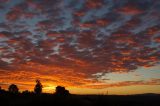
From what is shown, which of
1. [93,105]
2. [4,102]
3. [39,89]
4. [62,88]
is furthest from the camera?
[39,89]

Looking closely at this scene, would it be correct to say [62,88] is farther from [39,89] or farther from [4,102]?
[4,102]

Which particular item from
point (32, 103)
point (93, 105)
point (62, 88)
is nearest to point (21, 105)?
point (32, 103)

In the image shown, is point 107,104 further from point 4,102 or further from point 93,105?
point 4,102

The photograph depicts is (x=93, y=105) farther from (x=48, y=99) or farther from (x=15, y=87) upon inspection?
(x=15, y=87)

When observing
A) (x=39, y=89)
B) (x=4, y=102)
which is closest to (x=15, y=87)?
(x=39, y=89)

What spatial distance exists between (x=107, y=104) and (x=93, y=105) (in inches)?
57.9

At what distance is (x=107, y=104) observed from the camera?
89.5 feet

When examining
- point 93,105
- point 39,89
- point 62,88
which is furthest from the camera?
point 39,89

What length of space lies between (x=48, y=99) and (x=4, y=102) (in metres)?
5.86

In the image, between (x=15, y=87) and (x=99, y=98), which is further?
(x=15, y=87)

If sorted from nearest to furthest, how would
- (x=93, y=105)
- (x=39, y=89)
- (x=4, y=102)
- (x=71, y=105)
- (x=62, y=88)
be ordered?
(x=71, y=105) → (x=93, y=105) → (x=4, y=102) → (x=62, y=88) → (x=39, y=89)

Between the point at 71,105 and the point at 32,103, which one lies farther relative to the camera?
the point at 32,103

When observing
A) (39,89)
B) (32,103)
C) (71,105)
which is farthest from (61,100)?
(39,89)

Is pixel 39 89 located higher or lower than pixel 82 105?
higher
